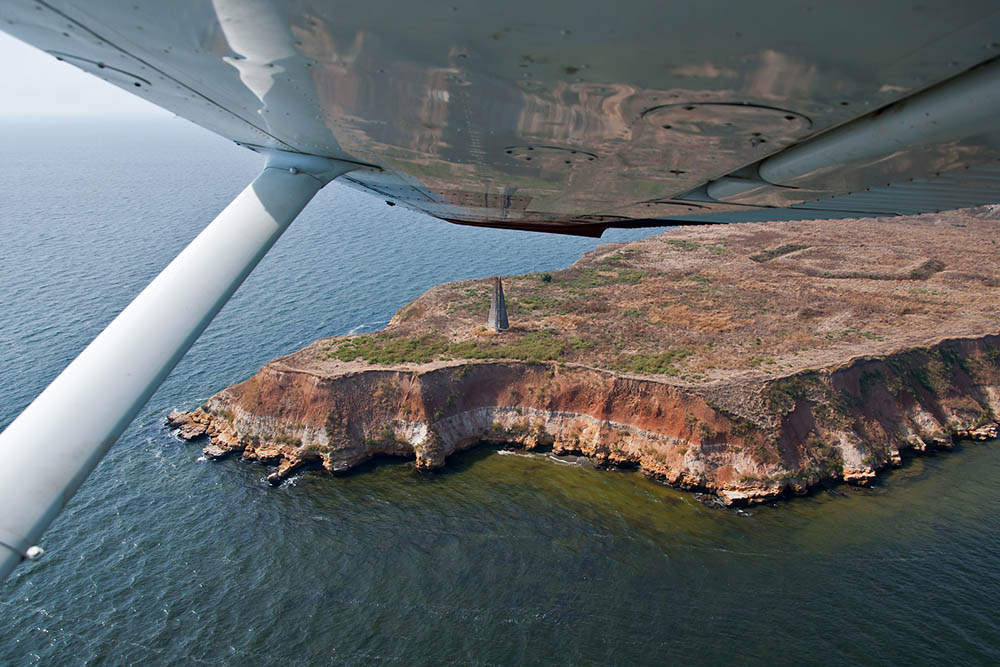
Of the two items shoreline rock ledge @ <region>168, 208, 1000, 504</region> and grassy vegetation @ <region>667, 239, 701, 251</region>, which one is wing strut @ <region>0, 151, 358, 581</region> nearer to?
shoreline rock ledge @ <region>168, 208, 1000, 504</region>

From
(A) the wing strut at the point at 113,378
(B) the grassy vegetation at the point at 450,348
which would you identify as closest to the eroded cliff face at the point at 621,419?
(B) the grassy vegetation at the point at 450,348

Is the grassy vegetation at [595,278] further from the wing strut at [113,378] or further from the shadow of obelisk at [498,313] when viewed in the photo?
the wing strut at [113,378]

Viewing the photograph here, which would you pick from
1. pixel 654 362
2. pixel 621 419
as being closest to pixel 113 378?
pixel 621 419

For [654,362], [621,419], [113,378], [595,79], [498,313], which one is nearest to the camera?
[595,79]

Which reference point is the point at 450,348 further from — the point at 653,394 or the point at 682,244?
the point at 682,244

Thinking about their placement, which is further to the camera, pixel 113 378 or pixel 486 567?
pixel 486 567

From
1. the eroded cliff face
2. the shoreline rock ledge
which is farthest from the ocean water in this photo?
the shoreline rock ledge
